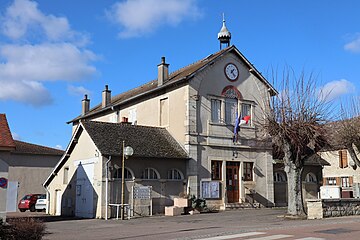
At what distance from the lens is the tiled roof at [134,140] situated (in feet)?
77.0

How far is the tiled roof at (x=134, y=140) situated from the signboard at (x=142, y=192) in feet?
5.49

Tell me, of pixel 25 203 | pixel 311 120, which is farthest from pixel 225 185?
pixel 25 203

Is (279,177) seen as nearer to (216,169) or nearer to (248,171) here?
(248,171)

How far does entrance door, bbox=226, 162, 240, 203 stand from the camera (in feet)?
89.1

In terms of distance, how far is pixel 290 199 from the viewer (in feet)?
68.4

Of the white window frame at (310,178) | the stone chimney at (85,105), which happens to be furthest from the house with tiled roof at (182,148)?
the stone chimney at (85,105)

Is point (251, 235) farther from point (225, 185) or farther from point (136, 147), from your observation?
point (225, 185)

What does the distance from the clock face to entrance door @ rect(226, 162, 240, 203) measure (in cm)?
533

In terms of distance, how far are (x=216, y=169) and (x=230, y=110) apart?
3.81 meters

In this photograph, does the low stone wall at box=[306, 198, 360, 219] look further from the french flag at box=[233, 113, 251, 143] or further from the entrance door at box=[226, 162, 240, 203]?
the french flag at box=[233, 113, 251, 143]

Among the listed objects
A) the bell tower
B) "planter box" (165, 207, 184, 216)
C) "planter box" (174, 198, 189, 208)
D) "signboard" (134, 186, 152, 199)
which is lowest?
"planter box" (165, 207, 184, 216)

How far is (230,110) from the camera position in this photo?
2814 centimetres

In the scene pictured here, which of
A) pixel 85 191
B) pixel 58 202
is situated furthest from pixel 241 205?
pixel 58 202

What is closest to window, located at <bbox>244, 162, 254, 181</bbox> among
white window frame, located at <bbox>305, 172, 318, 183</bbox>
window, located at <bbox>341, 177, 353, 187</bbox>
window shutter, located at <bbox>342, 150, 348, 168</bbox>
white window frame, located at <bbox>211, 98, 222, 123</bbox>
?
white window frame, located at <bbox>211, 98, 222, 123</bbox>
